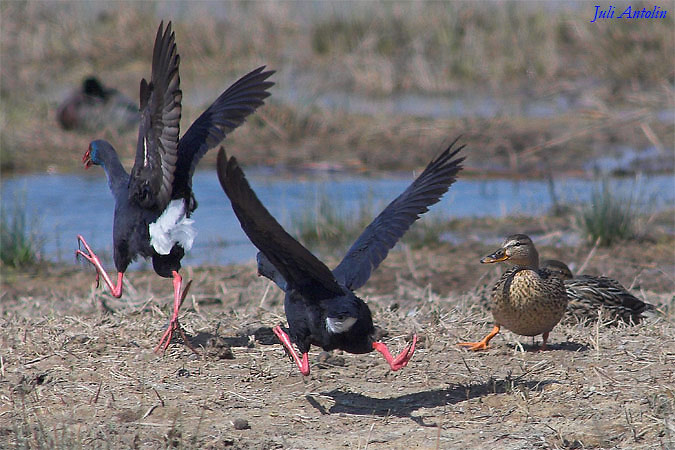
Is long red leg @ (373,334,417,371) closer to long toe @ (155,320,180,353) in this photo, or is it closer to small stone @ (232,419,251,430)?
small stone @ (232,419,251,430)

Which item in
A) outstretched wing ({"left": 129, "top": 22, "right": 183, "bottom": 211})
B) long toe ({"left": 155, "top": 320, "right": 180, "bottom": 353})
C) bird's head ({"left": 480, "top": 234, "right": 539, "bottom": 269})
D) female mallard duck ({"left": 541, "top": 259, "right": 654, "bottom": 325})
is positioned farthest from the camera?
female mallard duck ({"left": 541, "top": 259, "right": 654, "bottom": 325})

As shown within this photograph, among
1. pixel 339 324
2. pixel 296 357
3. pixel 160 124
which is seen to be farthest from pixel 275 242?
pixel 160 124

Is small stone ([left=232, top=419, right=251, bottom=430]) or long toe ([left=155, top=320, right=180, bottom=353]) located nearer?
small stone ([left=232, top=419, right=251, bottom=430])

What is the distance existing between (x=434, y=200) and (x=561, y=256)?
3220 mm

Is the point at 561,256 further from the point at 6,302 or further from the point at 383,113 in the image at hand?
the point at 383,113

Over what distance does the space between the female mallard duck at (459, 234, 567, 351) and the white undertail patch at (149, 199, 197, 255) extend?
1.62 meters

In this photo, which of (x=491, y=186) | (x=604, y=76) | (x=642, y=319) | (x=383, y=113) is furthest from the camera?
(x=604, y=76)

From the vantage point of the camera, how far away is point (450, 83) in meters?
15.7

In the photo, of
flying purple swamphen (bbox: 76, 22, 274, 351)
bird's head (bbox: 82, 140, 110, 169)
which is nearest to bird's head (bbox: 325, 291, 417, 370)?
flying purple swamphen (bbox: 76, 22, 274, 351)

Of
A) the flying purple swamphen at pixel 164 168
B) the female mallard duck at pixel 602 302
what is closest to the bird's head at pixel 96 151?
the flying purple swamphen at pixel 164 168

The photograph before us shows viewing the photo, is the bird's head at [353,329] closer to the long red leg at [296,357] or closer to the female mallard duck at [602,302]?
the long red leg at [296,357]

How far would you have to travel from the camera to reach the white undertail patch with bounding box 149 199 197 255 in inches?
242

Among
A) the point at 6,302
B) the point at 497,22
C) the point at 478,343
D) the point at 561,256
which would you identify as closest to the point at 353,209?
the point at 561,256

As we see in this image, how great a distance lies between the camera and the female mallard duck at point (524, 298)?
5.73m
